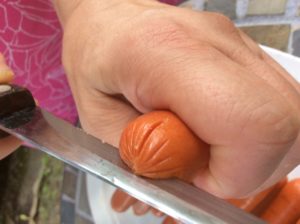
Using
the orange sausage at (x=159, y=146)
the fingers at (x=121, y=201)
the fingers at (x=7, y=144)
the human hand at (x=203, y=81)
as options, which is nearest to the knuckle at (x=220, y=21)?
the human hand at (x=203, y=81)

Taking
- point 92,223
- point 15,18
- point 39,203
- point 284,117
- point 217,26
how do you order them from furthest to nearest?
point 39,203
point 92,223
point 15,18
point 217,26
point 284,117

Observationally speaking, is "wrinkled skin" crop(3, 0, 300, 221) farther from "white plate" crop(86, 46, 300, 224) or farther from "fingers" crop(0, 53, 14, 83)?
"white plate" crop(86, 46, 300, 224)

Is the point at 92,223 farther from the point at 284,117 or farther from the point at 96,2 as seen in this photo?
the point at 284,117

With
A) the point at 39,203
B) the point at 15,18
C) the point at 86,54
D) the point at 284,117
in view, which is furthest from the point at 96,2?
the point at 39,203

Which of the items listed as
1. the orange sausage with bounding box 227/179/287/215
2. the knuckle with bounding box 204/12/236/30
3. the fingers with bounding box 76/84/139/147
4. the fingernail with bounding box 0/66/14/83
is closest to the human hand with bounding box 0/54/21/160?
the fingernail with bounding box 0/66/14/83

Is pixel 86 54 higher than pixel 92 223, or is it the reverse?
pixel 86 54

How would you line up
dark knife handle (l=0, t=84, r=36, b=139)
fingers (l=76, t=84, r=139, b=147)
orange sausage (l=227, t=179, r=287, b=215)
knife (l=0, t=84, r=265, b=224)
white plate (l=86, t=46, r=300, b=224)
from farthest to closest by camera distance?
white plate (l=86, t=46, r=300, b=224)
orange sausage (l=227, t=179, r=287, b=215)
fingers (l=76, t=84, r=139, b=147)
dark knife handle (l=0, t=84, r=36, b=139)
knife (l=0, t=84, r=265, b=224)

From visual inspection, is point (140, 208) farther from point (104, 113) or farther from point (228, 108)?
point (228, 108)

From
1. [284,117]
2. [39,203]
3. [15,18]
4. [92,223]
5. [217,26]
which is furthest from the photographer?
[39,203]

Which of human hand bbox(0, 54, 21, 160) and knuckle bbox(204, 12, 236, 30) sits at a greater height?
knuckle bbox(204, 12, 236, 30)
